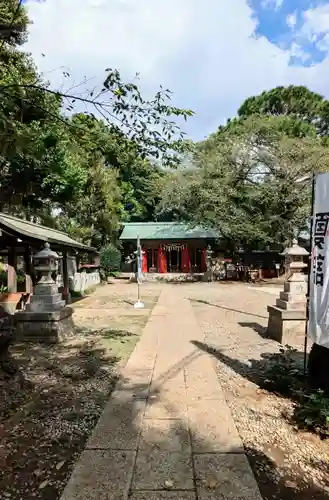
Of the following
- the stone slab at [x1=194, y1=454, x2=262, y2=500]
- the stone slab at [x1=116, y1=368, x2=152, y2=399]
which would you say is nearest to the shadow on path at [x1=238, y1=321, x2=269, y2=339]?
the stone slab at [x1=116, y1=368, x2=152, y2=399]

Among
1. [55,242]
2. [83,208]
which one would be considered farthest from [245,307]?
[83,208]

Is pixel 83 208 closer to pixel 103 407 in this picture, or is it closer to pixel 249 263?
pixel 249 263

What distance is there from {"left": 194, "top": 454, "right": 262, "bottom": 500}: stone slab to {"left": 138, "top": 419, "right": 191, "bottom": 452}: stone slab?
23 cm

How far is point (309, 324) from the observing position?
3955 mm

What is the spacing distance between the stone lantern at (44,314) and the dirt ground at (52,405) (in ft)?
1.16

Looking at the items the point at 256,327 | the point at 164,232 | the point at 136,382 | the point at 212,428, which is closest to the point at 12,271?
the point at 256,327

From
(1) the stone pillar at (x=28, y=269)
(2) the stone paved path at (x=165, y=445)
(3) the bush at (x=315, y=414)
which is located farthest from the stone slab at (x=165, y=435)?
(1) the stone pillar at (x=28, y=269)

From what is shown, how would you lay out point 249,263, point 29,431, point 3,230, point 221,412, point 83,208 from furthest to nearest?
point 249,263, point 83,208, point 3,230, point 221,412, point 29,431

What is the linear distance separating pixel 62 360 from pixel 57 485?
3378 mm

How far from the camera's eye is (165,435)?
10.4 ft

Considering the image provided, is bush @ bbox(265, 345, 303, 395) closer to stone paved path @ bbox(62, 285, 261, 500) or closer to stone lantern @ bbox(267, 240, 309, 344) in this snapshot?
stone paved path @ bbox(62, 285, 261, 500)

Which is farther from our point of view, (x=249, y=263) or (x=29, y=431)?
(x=249, y=263)

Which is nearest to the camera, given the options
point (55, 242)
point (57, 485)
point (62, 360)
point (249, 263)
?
point (57, 485)

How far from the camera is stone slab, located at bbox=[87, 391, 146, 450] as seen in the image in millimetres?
2994
